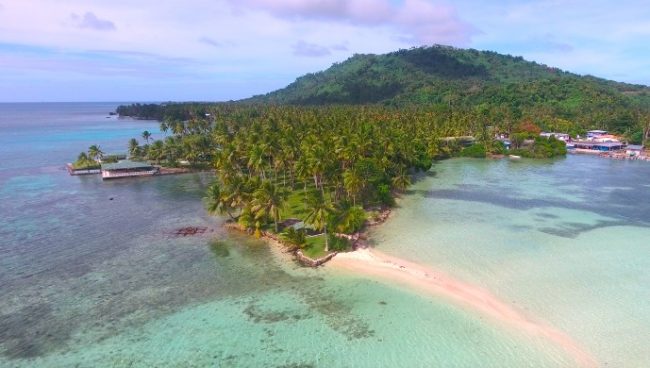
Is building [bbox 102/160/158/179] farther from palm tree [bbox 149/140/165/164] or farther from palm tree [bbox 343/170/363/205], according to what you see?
palm tree [bbox 343/170/363/205]

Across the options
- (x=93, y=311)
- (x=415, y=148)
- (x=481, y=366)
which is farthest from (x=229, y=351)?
(x=415, y=148)

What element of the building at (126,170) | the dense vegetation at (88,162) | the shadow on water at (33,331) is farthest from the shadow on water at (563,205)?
the dense vegetation at (88,162)

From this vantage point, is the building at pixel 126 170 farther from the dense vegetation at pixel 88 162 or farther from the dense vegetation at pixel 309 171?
the dense vegetation at pixel 88 162

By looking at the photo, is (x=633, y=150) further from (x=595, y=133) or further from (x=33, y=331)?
(x=33, y=331)

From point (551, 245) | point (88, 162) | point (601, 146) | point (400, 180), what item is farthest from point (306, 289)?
point (601, 146)

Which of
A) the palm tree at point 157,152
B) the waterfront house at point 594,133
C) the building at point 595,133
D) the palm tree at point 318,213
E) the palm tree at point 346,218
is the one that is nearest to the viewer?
the palm tree at point 318,213

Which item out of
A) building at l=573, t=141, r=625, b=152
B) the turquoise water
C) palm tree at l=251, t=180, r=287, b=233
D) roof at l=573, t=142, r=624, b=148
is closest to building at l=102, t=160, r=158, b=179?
palm tree at l=251, t=180, r=287, b=233

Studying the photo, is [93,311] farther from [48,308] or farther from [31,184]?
[31,184]
